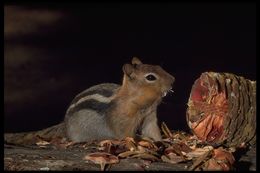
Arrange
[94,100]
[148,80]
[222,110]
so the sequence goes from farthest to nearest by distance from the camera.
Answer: [94,100] → [148,80] → [222,110]

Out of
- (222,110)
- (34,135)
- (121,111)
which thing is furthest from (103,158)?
(34,135)

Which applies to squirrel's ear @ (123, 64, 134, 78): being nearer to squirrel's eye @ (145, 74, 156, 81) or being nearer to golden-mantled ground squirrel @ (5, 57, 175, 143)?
golden-mantled ground squirrel @ (5, 57, 175, 143)

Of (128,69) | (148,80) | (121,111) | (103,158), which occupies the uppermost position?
(128,69)

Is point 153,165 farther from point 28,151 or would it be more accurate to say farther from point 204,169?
point 28,151

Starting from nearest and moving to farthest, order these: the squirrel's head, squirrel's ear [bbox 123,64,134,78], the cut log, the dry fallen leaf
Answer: the dry fallen leaf < the cut log < the squirrel's head < squirrel's ear [bbox 123,64,134,78]

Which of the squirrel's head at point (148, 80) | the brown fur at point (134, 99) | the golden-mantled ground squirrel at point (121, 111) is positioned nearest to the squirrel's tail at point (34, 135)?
the golden-mantled ground squirrel at point (121, 111)

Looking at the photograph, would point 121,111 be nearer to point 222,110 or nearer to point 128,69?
point 128,69

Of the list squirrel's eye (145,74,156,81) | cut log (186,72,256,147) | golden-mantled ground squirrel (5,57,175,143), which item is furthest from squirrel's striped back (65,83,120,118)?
cut log (186,72,256,147)
